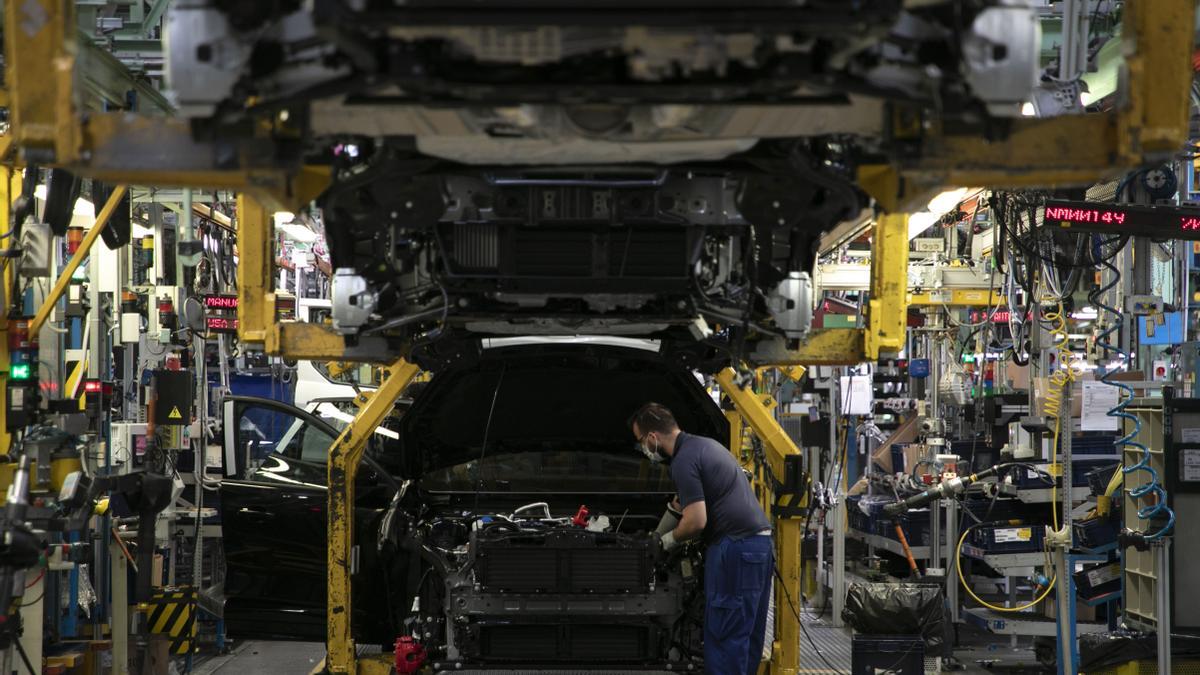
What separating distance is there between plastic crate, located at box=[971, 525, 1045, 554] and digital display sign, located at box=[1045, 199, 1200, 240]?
3023 millimetres

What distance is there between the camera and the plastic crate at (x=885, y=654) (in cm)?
691

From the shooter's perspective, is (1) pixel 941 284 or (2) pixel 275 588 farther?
(1) pixel 941 284

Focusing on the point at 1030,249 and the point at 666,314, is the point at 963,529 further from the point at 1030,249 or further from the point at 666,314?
the point at 666,314

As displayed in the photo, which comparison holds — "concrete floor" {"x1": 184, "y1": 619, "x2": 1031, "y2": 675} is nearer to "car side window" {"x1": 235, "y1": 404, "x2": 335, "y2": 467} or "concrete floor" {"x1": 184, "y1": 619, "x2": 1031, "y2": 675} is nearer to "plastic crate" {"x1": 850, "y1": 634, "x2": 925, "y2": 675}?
"plastic crate" {"x1": 850, "y1": 634, "x2": 925, "y2": 675}

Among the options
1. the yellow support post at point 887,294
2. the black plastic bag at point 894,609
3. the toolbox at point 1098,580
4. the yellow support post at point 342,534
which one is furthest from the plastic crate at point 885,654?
the yellow support post at point 342,534

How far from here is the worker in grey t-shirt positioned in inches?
226

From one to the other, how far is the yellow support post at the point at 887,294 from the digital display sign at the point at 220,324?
509cm

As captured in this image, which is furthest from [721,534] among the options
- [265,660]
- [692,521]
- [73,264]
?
[265,660]

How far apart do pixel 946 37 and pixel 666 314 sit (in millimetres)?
2387

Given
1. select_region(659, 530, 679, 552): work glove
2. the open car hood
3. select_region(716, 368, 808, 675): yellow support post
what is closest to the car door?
the open car hood

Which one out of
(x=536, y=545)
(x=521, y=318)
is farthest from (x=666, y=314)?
(x=536, y=545)

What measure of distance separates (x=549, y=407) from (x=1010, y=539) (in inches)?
150

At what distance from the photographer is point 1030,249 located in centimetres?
723

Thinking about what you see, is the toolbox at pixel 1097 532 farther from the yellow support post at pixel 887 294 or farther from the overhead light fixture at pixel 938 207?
the yellow support post at pixel 887 294
